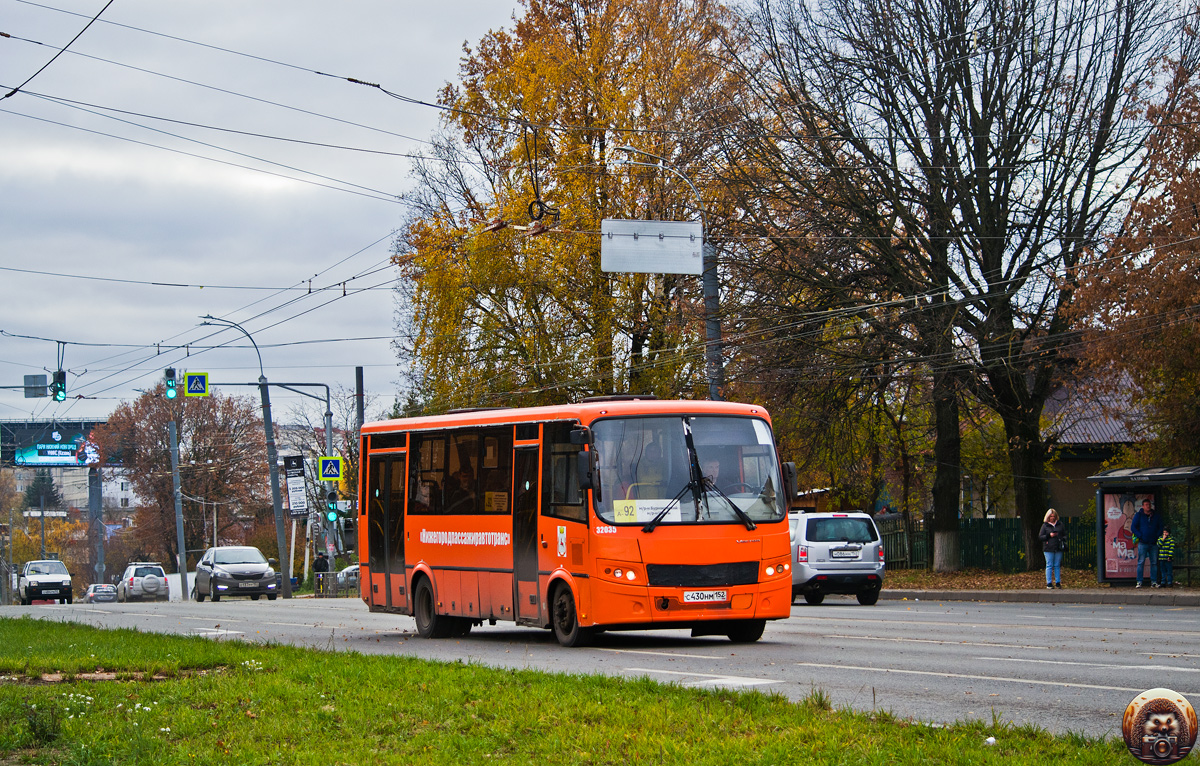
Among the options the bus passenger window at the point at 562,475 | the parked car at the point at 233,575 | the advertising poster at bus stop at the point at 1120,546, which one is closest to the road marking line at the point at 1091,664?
the bus passenger window at the point at 562,475

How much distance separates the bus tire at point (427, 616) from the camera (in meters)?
18.5

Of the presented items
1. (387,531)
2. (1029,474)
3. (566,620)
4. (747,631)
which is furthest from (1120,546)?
(566,620)

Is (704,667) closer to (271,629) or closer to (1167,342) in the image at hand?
(271,629)

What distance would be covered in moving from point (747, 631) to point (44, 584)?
40082mm

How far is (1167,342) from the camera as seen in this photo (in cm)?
2545

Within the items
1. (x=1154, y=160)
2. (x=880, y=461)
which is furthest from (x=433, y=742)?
(x=880, y=461)

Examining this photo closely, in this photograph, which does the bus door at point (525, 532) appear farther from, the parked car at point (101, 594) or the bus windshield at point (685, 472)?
the parked car at point (101, 594)

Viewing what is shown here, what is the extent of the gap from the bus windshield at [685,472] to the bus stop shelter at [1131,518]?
48.7 ft

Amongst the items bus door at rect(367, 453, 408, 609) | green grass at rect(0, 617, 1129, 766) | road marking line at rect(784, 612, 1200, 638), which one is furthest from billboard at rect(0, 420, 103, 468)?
green grass at rect(0, 617, 1129, 766)

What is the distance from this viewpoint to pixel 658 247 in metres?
27.1

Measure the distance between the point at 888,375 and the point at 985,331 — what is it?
2340 millimetres

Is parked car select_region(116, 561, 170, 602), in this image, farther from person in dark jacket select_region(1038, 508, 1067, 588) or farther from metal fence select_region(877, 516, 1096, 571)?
person in dark jacket select_region(1038, 508, 1067, 588)

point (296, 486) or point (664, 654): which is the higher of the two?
point (296, 486)

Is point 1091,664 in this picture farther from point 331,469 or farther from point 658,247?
point 331,469
